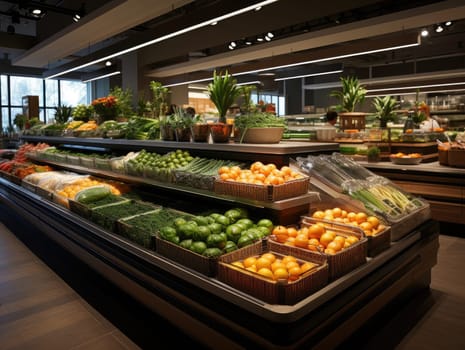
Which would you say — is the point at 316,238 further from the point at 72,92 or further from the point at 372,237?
the point at 72,92

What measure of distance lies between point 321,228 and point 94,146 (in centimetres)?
411

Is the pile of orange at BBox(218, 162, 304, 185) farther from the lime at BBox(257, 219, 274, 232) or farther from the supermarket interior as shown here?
the lime at BBox(257, 219, 274, 232)

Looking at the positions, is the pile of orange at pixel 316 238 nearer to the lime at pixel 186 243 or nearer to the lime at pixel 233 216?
the lime at pixel 233 216

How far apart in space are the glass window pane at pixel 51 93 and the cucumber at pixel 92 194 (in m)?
17.1

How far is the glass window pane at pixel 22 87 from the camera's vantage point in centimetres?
1798

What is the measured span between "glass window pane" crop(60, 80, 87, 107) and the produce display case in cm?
1795

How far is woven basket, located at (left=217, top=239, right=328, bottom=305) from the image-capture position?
6.57 ft

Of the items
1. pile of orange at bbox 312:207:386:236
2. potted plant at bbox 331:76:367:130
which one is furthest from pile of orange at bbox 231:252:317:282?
potted plant at bbox 331:76:367:130

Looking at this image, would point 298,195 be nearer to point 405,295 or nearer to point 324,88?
point 405,295

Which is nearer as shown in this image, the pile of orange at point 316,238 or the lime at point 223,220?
the pile of orange at point 316,238

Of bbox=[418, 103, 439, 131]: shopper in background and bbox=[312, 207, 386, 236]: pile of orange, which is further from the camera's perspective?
bbox=[418, 103, 439, 131]: shopper in background

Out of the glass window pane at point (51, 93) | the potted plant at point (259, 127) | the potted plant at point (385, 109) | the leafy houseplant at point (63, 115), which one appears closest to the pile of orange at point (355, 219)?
the potted plant at point (259, 127)

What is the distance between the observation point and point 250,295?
83.0 inches

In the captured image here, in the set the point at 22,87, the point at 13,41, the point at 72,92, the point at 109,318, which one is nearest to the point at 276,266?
the point at 109,318
